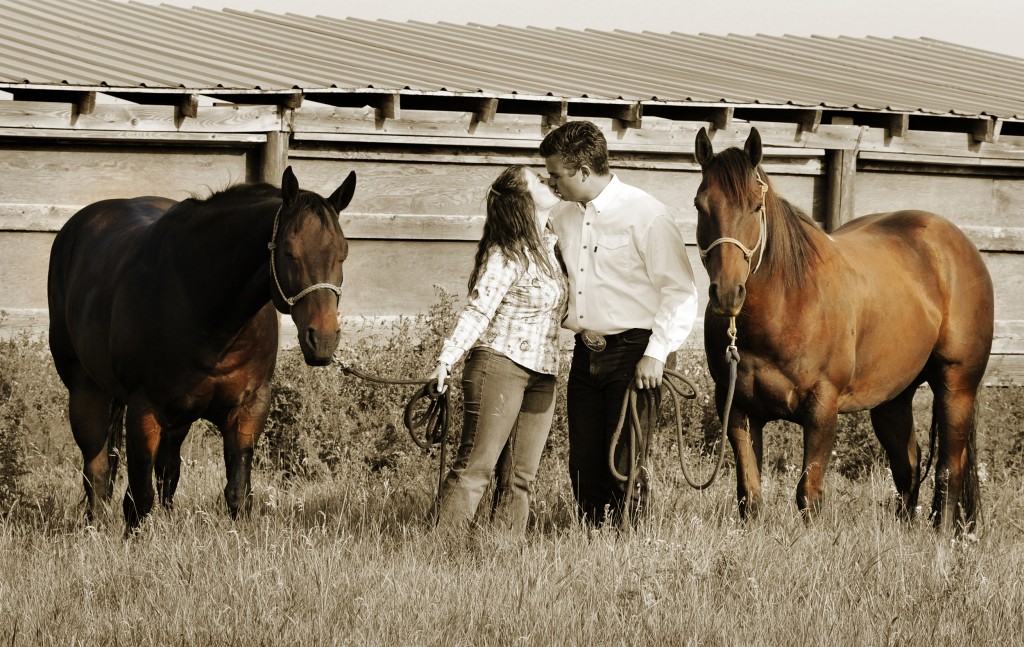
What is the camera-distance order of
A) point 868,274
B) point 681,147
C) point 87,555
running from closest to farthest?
point 87,555
point 868,274
point 681,147

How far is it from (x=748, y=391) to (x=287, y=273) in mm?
2044

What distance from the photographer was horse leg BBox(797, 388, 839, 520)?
5.20 meters

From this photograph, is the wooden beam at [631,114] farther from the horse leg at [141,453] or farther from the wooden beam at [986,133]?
the horse leg at [141,453]

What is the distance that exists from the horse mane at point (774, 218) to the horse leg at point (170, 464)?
2753 mm

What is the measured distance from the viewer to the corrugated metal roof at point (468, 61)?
8719 millimetres

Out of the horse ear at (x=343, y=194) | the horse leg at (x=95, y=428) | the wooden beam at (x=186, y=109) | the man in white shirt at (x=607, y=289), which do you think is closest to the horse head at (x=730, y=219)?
the man in white shirt at (x=607, y=289)

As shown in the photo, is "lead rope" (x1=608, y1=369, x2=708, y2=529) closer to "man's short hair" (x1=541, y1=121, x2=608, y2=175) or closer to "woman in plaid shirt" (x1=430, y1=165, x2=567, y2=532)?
"woman in plaid shirt" (x1=430, y1=165, x2=567, y2=532)

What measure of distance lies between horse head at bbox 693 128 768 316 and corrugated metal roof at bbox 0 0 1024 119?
4316 millimetres

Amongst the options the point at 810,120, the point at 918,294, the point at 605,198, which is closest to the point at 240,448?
the point at 605,198

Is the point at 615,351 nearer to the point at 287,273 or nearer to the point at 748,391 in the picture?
the point at 748,391

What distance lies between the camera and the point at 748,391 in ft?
17.0

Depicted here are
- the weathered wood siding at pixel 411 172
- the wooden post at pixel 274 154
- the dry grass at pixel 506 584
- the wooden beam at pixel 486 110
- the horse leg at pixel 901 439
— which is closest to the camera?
the dry grass at pixel 506 584

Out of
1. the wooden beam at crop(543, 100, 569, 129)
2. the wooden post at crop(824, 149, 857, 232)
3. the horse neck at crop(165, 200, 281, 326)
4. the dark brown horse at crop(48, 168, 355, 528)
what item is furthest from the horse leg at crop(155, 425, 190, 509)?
the wooden post at crop(824, 149, 857, 232)

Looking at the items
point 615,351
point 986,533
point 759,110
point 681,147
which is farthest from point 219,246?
point 759,110
